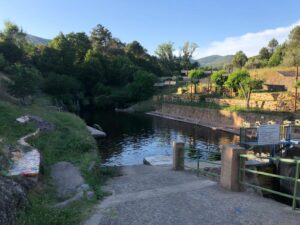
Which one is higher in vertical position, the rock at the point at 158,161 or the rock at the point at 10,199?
the rock at the point at 10,199

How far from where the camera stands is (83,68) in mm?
64375

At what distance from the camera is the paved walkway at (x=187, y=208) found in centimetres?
543

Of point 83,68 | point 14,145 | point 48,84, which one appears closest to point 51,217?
point 14,145

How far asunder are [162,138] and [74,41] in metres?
51.0

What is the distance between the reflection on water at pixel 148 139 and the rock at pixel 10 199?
14.3 metres

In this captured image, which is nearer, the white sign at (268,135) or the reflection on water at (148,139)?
the white sign at (268,135)

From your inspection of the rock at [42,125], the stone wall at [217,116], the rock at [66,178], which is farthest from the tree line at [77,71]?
the rock at [66,178]

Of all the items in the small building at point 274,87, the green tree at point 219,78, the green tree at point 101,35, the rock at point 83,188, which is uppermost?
the green tree at point 101,35

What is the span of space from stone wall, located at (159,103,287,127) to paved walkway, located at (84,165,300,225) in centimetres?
2442

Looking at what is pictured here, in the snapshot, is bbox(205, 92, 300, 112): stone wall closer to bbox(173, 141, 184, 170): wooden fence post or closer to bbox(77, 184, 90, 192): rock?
bbox(173, 141, 184, 170): wooden fence post

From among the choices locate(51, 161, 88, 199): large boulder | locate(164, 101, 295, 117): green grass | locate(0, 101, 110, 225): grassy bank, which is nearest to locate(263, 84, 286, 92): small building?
locate(164, 101, 295, 117): green grass

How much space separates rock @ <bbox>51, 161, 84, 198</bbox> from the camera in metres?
7.23

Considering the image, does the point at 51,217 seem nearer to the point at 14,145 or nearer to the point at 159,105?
the point at 14,145

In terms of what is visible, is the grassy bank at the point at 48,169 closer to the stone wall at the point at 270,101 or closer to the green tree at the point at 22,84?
the green tree at the point at 22,84
